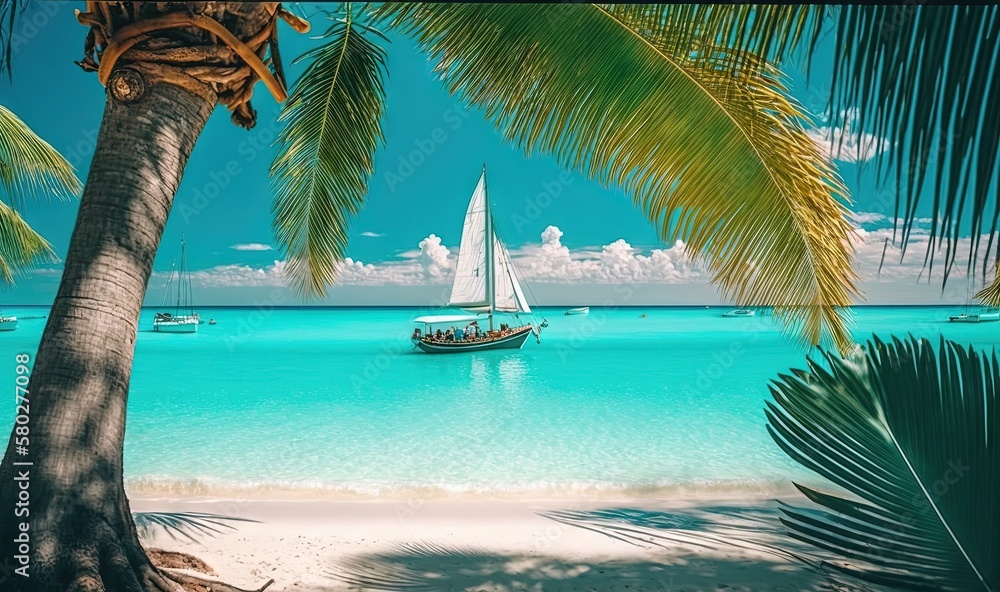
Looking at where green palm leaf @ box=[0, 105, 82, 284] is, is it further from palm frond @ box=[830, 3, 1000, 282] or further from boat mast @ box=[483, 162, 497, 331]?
boat mast @ box=[483, 162, 497, 331]

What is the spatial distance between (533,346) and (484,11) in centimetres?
4495

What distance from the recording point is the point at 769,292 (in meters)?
3.60

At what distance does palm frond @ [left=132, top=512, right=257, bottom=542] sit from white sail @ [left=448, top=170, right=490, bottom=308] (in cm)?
2347

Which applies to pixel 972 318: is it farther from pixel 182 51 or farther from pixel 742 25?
pixel 182 51

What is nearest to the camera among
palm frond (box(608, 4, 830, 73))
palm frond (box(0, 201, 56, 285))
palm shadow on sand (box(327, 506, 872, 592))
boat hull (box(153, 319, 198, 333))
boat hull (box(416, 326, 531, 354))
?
palm frond (box(608, 4, 830, 73))

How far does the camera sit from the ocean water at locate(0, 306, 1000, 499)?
1059 centimetres

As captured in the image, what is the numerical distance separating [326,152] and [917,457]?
18.4ft

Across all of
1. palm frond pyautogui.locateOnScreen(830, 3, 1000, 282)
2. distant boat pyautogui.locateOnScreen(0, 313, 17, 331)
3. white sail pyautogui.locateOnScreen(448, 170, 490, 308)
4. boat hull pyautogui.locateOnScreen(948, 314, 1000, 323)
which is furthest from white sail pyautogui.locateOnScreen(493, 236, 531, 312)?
boat hull pyautogui.locateOnScreen(948, 314, 1000, 323)

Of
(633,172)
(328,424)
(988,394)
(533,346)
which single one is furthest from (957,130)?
(533,346)

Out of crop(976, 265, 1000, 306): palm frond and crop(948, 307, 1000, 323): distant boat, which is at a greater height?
crop(948, 307, 1000, 323): distant boat

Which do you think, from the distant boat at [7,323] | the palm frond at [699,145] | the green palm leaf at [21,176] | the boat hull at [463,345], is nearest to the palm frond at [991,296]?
the palm frond at [699,145]

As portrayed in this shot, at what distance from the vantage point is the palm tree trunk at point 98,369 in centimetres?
257

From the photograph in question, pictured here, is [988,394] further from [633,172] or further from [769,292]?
[633,172]

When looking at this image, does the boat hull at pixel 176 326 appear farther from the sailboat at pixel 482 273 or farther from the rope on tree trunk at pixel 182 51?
the rope on tree trunk at pixel 182 51
